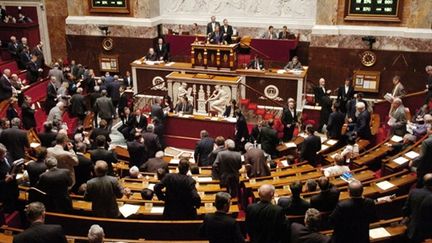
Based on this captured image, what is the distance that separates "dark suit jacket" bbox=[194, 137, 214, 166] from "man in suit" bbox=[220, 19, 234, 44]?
631cm

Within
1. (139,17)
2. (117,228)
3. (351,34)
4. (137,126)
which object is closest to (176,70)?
(139,17)

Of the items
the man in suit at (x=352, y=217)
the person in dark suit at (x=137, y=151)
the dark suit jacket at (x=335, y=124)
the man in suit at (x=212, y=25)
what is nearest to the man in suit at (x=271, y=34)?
the man in suit at (x=212, y=25)

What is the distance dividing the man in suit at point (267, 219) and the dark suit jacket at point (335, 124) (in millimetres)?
6263

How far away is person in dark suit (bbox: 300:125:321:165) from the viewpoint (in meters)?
9.48

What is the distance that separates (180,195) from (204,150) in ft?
11.2

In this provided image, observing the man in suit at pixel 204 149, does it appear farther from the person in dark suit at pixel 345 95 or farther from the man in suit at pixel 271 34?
the man in suit at pixel 271 34

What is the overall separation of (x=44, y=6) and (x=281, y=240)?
15.8 metres

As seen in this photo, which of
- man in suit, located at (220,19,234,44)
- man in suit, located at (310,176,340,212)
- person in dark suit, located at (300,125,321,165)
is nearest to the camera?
man in suit, located at (310,176,340,212)

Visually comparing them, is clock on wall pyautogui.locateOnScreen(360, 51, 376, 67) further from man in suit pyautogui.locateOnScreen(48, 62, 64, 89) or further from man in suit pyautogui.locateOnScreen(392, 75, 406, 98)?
man in suit pyautogui.locateOnScreen(48, 62, 64, 89)

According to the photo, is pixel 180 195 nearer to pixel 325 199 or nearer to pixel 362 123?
pixel 325 199

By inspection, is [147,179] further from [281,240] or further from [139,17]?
[139,17]

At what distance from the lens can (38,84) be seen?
14.8 meters

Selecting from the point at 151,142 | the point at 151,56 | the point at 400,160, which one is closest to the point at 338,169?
the point at 400,160

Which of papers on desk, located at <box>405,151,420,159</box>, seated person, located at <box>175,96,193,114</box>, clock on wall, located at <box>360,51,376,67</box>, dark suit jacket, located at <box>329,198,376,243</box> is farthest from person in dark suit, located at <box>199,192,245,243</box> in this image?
clock on wall, located at <box>360,51,376,67</box>
